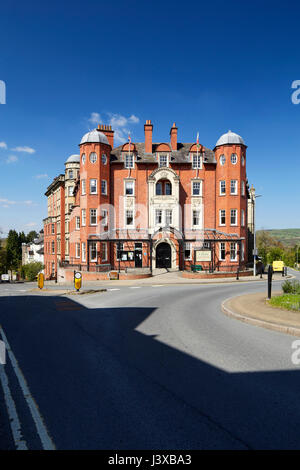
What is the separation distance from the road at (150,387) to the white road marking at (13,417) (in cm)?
2

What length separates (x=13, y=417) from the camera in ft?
14.7

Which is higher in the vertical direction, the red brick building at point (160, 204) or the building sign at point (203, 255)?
the red brick building at point (160, 204)

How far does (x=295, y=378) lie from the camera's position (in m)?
5.92

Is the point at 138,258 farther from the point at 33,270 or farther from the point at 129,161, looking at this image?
the point at 33,270

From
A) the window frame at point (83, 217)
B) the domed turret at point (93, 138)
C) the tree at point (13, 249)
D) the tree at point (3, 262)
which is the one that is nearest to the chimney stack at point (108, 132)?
the domed turret at point (93, 138)

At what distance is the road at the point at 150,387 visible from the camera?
398 cm

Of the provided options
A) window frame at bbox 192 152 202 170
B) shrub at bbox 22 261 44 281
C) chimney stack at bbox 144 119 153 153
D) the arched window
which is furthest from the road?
shrub at bbox 22 261 44 281

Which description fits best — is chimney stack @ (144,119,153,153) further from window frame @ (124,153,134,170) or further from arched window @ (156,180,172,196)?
arched window @ (156,180,172,196)

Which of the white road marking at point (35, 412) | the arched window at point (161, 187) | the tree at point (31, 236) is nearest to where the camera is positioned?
the white road marking at point (35, 412)

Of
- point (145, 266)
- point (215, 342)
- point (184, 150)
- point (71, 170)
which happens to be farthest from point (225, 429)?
point (71, 170)

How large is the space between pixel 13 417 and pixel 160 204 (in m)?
32.6

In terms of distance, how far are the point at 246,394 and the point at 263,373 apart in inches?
45.2

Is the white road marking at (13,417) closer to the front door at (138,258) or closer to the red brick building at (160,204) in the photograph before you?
the red brick building at (160,204)
